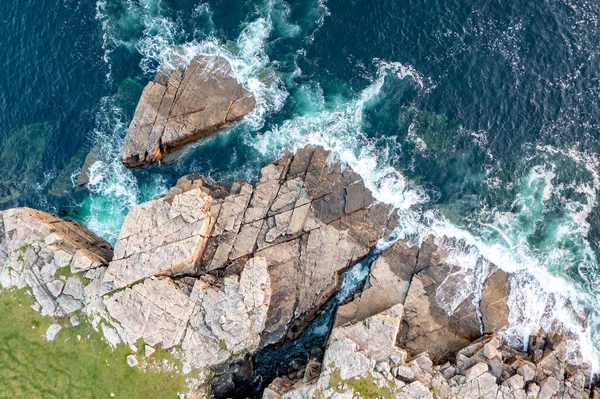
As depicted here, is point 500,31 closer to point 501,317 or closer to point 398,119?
point 398,119

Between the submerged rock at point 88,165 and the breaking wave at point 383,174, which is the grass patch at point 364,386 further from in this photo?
the submerged rock at point 88,165

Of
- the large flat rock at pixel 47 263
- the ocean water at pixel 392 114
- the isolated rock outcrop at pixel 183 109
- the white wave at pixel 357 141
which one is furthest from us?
the isolated rock outcrop at pixel 183 109

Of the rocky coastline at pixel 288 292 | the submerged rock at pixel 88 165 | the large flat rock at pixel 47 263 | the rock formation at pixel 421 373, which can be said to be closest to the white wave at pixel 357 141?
the rocky coastline at pixel 288 292

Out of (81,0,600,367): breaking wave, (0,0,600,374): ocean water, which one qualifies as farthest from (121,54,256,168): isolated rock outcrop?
(81,0,600,367): breaking wave

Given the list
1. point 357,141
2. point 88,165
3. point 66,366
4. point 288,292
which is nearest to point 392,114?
point 357,141

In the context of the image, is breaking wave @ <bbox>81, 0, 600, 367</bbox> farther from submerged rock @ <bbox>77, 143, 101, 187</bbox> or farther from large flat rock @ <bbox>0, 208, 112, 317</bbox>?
large flat rock @ <bbox>0, 208, 112, 317</bbox>

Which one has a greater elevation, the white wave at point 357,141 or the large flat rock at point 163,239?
the white wave at point 357,141

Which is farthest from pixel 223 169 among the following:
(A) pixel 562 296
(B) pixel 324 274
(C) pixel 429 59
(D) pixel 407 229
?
(A) pixel 562 296
